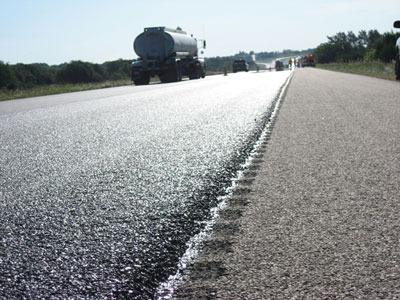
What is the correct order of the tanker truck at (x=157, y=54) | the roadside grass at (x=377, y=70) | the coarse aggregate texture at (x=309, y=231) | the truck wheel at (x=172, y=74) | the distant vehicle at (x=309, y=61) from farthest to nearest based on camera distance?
the distant vehicle at (x=309, y=61)
the truck wheel at (x=172, y=74)
the tanker truck at (x=157, y=54)
the roadside grass at (x=377, y=70)
the coarse aggregate texture at (x=309, y=231)

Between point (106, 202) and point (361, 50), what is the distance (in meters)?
124

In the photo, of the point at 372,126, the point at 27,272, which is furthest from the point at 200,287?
the point at 372,126

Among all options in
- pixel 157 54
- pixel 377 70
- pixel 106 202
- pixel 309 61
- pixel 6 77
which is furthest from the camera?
pixel 309 61

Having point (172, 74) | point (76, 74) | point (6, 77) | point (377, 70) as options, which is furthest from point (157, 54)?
point (76, 74)

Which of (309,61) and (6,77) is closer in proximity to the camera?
(6,77)

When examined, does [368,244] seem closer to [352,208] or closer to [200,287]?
[352,208]

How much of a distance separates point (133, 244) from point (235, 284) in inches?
26.0

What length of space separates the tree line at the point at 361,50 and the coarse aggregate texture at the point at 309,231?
31.0 m

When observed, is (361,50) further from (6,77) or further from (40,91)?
(40,91)

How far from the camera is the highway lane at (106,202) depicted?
77.2 inches

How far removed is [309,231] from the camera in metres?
2.45

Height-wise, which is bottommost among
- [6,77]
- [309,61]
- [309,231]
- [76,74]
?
[309,231]

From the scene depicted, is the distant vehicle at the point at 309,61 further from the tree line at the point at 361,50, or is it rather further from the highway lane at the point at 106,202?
the highway lane at the point at 106,202

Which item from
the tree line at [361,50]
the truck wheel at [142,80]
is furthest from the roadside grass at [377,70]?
the truck wheel at [142,80]
